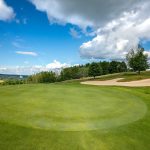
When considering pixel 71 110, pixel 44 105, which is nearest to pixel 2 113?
pixel 44 105

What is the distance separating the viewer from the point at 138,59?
2704 inches

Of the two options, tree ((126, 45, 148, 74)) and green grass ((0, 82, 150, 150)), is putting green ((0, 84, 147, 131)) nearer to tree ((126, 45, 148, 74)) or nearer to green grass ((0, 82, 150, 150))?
green grass ((0, 82, 150, 150))

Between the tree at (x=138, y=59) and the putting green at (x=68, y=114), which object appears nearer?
the putting green at (x=68, y=114)

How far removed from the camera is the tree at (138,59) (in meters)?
68.1

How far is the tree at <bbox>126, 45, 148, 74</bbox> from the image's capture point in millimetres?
68125

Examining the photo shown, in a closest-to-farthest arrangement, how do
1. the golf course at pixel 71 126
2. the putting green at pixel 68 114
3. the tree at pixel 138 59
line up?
the golf course at pixel 71 126 → the putting green at pixel 68 114 → the tree at pixel 138 59

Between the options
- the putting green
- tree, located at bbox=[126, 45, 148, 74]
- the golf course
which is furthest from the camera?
tree, located at bbox=[126, 45, 148, 74]

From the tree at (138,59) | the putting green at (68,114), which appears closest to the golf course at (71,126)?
the putting green at (68,114)

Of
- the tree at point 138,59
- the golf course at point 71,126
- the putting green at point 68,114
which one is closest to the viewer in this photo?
the golf course at point 71,126

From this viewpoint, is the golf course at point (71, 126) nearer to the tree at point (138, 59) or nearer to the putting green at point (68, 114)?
the putting green at point (68, 114)

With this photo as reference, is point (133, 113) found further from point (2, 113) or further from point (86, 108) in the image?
point (2, 113)

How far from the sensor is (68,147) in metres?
7.79

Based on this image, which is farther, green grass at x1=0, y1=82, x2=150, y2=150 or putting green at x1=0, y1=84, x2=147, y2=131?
putting green at x1=0, y1=84, x2=147, y2=131

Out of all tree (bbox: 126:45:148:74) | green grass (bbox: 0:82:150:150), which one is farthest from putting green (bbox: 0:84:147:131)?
tree (bbox: 126:45:148:74)
